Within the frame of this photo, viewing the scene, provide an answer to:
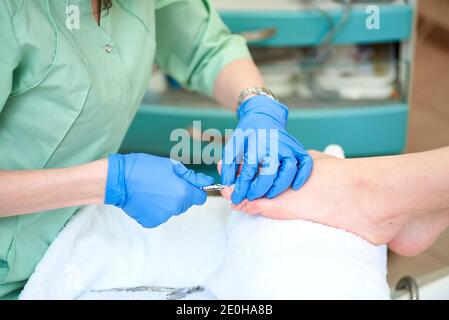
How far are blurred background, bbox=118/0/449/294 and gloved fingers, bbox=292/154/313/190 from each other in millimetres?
636

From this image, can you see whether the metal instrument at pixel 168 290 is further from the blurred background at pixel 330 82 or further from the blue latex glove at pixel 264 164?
the blurred background at pixel 330 82

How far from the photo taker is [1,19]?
0.82 m

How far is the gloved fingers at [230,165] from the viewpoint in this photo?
3.18ft

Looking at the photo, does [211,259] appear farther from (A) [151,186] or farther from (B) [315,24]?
(B) [315,24]

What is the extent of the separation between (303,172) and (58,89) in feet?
1.31

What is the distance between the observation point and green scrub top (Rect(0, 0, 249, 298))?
34.1 inches

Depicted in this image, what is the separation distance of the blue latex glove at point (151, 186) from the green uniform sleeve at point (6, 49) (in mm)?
186

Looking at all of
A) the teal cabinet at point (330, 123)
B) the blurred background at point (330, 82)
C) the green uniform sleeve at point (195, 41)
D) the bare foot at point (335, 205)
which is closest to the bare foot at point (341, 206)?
the bare foot at point (335, 205)

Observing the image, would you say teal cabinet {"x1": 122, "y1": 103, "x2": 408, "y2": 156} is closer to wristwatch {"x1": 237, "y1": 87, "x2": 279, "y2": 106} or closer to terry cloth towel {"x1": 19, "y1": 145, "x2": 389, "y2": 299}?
wristwatch {"x1": 237, "y1": 87, "x2": 279, "y2": 106}

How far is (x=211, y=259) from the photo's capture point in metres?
1.05

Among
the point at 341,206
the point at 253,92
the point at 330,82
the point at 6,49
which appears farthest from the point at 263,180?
the point at 330,82

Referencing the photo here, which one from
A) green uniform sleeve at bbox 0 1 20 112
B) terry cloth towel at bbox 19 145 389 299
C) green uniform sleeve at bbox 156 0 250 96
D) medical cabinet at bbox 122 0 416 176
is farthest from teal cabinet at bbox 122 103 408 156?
green uniform sleeve at bbox 0 1 20 112

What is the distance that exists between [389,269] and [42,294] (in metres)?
0.59
